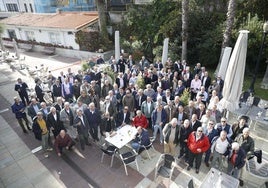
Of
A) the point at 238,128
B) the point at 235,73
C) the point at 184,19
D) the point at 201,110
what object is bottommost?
the point at 238,128

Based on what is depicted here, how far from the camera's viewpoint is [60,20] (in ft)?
80.9

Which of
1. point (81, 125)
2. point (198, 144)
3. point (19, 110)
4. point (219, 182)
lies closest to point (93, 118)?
point (81, 125)

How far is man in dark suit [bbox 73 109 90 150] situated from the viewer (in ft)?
26.4

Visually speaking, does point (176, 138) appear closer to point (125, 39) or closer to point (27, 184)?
point (27, 184)

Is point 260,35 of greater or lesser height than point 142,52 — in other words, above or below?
above

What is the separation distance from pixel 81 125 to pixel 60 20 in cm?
2041

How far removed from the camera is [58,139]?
7.96 m

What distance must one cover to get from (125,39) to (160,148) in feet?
51.0

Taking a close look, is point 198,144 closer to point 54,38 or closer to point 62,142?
point 62,142

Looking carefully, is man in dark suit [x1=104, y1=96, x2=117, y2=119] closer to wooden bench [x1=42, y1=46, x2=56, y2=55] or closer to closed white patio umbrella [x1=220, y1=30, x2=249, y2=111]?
closed white patio umbrella [x1=220, y1=30, x2=249, y2=111]

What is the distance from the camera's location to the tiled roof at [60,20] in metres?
22.6

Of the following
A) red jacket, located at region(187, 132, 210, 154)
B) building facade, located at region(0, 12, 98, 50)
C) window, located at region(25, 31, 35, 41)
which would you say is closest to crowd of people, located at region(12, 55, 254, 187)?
red jacket, located at region(187, 132, 210, 154)

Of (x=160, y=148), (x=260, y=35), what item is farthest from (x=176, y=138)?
(x=260, y=35)

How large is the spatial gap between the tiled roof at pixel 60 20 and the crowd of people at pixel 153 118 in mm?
12870
